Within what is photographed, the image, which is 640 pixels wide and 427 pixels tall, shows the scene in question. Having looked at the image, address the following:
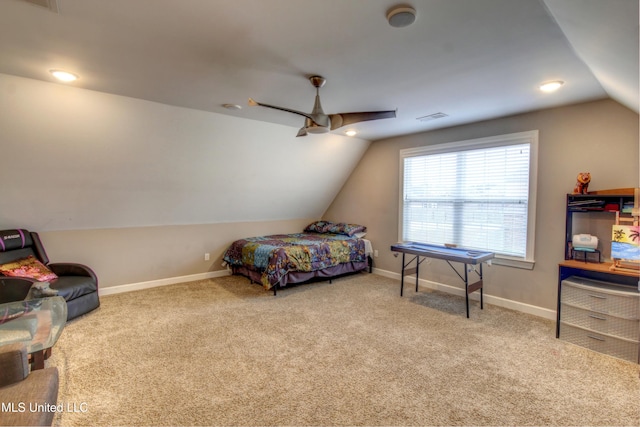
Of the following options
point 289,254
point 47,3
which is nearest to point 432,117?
point 289,254

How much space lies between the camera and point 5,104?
2809mm

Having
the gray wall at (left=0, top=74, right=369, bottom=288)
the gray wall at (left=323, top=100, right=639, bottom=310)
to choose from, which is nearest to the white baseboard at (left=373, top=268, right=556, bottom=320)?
the gray wall at (left=323, top=100, right=639, bottom=310)

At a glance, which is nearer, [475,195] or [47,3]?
[47,3]

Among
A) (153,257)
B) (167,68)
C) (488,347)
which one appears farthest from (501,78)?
(153,257)

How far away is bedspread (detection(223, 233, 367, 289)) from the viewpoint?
4252mm

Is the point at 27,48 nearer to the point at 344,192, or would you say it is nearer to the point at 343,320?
the point at 343,320

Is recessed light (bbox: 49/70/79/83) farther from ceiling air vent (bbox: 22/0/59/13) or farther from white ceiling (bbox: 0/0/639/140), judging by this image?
ceiling air vent (bbox: 22/0/59/13)

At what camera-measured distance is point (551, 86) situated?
2811mm

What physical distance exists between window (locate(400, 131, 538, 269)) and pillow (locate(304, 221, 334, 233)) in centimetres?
156

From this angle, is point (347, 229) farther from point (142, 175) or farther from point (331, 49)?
point (331, 49)

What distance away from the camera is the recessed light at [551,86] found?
2.74m

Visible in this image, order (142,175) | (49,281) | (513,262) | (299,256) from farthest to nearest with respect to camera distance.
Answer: (299,256)
(142,175)
(513,262)
(49,281)

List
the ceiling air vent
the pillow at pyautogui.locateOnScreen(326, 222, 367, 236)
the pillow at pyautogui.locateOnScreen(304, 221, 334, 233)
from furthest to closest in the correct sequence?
the pillow at pyautogui.locateOnScreen(304, 221, 334, 233)
the pillow at pyautogui.locateOnScreen(326, 222, 367, 236)
the ceiling air vent

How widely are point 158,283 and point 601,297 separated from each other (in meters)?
5.38
